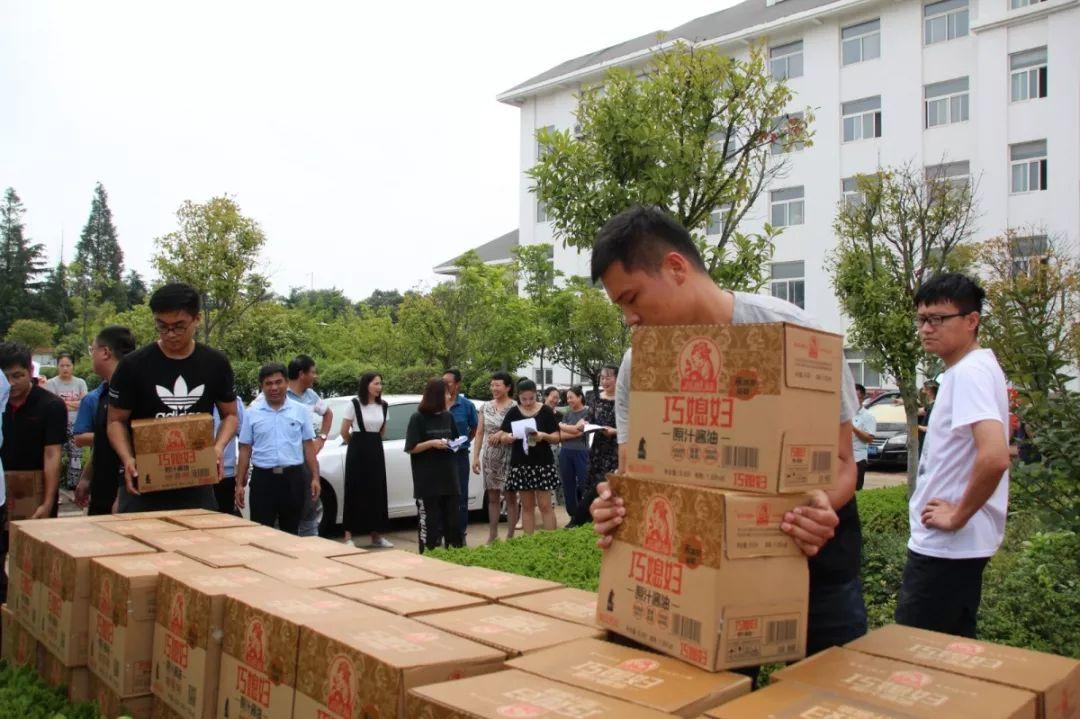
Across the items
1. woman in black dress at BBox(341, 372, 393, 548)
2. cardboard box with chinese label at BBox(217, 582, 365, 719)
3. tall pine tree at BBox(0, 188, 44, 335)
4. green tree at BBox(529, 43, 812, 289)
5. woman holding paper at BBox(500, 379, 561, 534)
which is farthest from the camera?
tall pine tree at BBox(0, 188, 44, 335)

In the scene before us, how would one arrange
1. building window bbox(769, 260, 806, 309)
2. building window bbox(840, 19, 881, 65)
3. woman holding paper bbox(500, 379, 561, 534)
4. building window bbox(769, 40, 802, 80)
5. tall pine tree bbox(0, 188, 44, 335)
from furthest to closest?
1. tall pine tree bbox(0, 188, 44, 335)
2. building window bbox(769, 40, 802, 80)
3. building window bbox(769, 260, 806, 309)
4. building window bbox(840, 19, 881, 65)
5. woman holding paper bbox(500, 379, 561, 534)

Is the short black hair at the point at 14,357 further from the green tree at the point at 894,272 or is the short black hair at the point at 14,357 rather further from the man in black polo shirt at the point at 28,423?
the green tree at the point at 894,272

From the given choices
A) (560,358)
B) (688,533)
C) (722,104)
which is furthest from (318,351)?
(688,533)

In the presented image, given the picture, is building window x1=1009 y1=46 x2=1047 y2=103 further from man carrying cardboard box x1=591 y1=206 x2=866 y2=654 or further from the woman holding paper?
man carrying cardboard box x1=591 y1=206 x2=866 y2=654

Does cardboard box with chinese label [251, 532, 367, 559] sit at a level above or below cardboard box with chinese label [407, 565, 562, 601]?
below

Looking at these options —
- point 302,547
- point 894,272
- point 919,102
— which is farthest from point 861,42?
point 302,547

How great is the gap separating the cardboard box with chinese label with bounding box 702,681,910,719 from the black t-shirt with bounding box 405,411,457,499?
647cm

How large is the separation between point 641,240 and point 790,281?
29967 mm

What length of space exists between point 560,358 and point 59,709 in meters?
23.9

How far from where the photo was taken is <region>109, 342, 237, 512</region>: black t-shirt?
14.9ft

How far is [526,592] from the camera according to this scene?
281 cm

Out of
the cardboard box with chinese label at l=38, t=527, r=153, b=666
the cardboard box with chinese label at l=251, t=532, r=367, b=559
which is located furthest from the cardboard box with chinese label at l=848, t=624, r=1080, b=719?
the cardboard box with chinese label at l=38, t=527, r=153, b=666

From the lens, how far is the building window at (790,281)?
30500 millimetres

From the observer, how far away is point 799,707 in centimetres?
169
